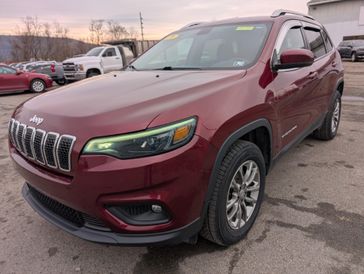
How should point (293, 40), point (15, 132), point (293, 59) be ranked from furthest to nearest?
1. point (293, 40)
2. point (293, 59)
3. point (15, 132)

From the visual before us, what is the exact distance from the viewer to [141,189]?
1938 mm

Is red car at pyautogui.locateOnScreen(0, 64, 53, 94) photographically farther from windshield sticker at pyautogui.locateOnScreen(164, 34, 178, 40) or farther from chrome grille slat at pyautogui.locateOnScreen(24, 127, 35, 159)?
chrome grille slat at pyautogui.locateOnScreen(24, 127, 35, 159)

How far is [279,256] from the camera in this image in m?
2.48

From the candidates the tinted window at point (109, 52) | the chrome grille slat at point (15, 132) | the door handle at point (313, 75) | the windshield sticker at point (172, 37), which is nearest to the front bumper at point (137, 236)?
the chrome grille slat at point (15, 132)

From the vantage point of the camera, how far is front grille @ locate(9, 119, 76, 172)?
201 cm

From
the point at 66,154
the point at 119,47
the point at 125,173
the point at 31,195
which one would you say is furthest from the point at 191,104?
the point at 119,47

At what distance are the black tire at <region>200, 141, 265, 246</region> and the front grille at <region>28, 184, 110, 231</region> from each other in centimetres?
72

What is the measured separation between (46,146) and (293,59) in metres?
2.11

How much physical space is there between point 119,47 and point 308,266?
16601 mm

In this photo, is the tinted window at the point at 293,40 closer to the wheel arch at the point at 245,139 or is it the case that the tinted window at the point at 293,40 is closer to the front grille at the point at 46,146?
the wheel arch at the point at 245,139

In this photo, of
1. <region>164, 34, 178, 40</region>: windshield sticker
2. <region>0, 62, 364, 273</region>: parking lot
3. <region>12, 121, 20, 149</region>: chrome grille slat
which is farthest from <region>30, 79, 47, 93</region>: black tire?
<region>12, 121, 20, 149</region>: chrome grille slat

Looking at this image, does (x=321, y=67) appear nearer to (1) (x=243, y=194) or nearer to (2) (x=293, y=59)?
(2) (x=293, y=59)

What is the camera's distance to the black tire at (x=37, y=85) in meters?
15.4

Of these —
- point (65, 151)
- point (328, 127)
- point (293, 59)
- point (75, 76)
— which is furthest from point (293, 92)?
point (75, 76)
